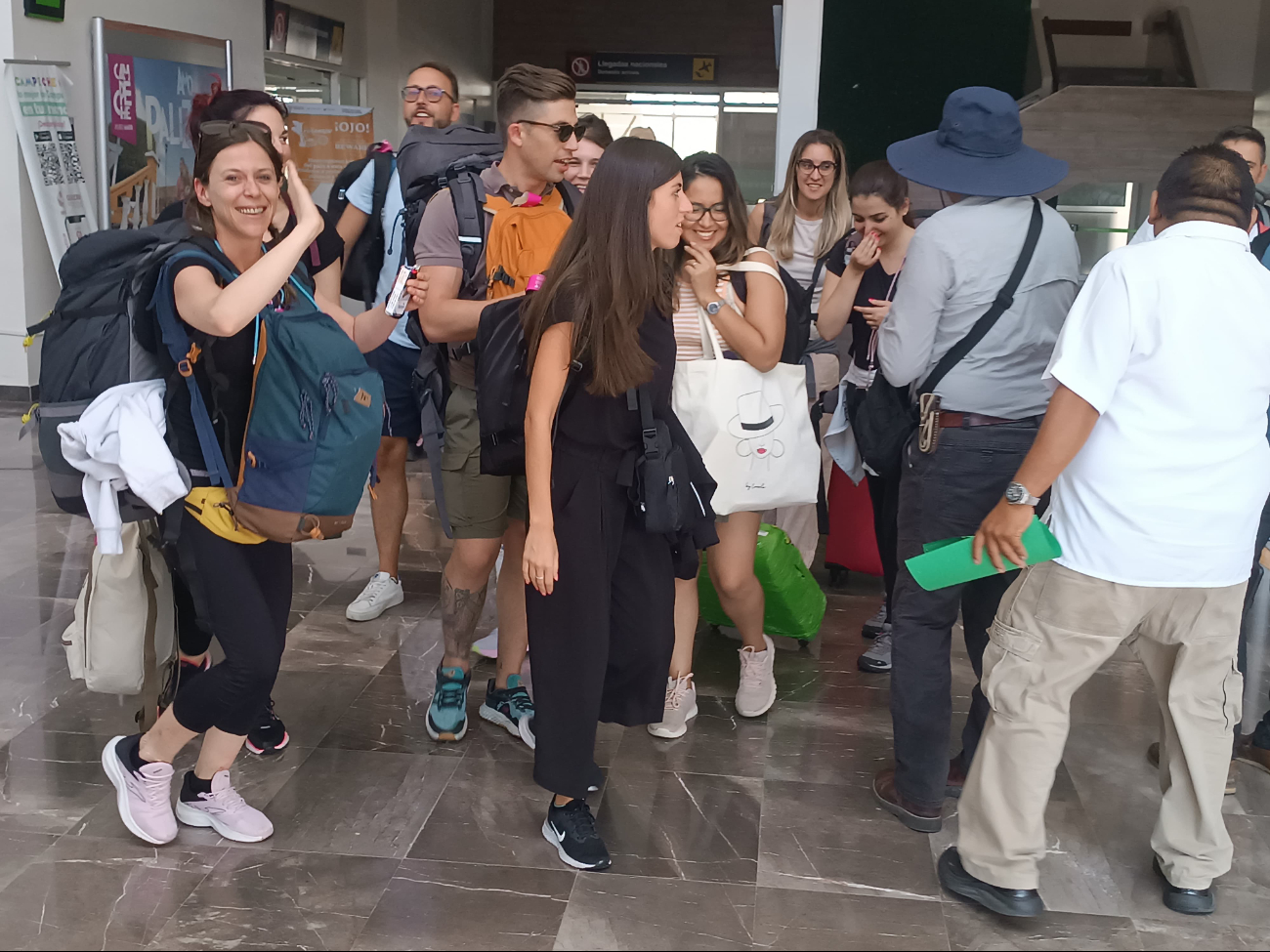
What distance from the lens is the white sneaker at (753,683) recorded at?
3.55 meters

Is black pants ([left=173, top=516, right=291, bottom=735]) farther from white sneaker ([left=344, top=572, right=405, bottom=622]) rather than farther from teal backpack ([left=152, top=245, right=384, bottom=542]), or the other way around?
white sneaker ([left=344, top=572, right=405, bottom=622])

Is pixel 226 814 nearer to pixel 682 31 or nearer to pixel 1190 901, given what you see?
pixel 1190 901

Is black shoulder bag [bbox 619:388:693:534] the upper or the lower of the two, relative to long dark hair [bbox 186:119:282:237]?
lower

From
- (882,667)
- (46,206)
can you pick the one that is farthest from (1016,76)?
(46,206)

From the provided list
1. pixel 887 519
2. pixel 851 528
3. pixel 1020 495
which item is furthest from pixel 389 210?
pixel 1020 495

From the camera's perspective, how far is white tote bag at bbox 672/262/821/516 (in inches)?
125

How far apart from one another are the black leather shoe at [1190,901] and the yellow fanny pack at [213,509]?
2.16 meters

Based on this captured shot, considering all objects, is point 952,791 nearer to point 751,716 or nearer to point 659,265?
point 751,716

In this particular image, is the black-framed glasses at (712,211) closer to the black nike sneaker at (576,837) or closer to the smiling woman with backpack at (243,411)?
the smiling woman with backpack at (243,411)

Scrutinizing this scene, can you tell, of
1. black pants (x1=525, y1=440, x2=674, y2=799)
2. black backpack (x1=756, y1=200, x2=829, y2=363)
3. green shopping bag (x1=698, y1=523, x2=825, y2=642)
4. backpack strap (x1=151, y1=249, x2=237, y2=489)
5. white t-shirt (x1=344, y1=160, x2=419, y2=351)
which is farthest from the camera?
white t-shirt (x1=344, y1=160, x2=419, y2=351)

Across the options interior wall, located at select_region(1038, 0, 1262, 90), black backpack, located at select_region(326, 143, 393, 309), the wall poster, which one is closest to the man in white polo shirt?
black backpack, located at select_region(326, 143, 393, 309)

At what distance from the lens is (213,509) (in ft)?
8.30

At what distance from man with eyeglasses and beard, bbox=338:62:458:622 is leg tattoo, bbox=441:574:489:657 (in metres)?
0.99

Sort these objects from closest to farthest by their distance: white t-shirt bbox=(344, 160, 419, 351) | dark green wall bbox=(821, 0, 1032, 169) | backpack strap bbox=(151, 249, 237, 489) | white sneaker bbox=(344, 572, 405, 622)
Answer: backpack strap bbox=(151, 249, 237, 489) → white t-shirt bbox=(344, 160, 419, 351) → white sneaker bbox=(344, 572, 405, 622) → dark green wall bbox=(821, 0, 1032, 169)
